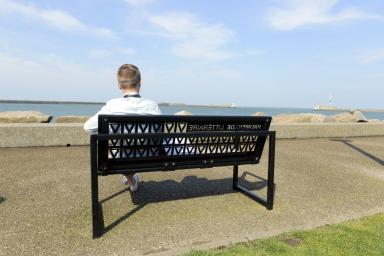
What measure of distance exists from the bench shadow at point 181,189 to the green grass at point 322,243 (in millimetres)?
1305

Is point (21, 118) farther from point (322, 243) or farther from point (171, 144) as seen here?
point (322, 243)

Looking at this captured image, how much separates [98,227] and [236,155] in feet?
5.68

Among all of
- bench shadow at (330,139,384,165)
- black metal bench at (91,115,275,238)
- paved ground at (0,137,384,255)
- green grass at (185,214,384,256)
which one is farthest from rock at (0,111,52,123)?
green grass at (185,214,384,256)

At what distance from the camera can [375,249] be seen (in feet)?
9.53

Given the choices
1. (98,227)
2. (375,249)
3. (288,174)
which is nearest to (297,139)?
(288,174)

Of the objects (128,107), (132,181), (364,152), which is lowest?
(364,152)

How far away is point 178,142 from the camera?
3.58m

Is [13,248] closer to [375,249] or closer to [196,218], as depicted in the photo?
[196,218]

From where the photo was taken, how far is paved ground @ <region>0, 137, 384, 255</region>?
2.99 metres

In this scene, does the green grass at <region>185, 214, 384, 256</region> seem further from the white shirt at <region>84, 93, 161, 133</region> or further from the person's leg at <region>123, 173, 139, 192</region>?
the person's leg at <region>123, 173, 139, 192</region>

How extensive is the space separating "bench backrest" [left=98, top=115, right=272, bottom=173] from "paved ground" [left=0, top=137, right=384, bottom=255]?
0.57m

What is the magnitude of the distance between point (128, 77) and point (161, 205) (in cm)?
148

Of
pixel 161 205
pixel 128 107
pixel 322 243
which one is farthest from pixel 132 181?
pixel 322 243

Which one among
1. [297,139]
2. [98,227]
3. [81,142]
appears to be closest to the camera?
[98,227]
